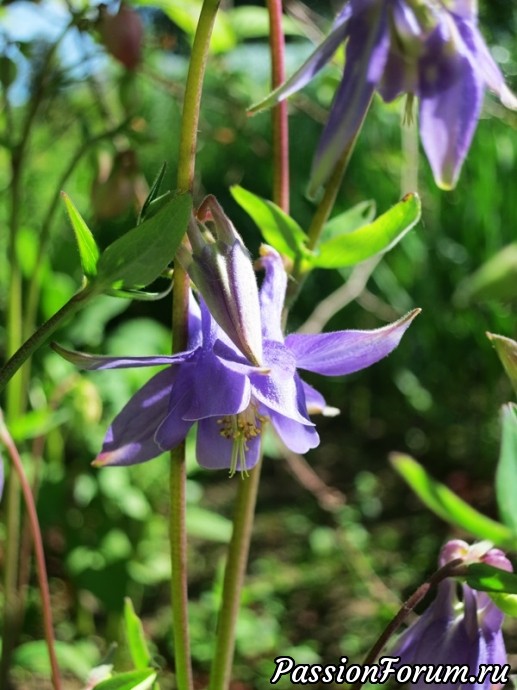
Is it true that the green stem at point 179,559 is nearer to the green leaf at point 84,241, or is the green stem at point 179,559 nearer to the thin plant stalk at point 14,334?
the green leaf at point 84,241

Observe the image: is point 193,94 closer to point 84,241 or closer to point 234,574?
point 84,241

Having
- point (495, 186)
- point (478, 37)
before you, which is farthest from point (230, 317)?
point (495, 186)

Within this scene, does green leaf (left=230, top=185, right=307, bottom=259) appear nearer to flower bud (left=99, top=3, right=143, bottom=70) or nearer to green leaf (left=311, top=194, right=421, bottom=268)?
green leaf (left=311, top=194, right=421, bottom=268)

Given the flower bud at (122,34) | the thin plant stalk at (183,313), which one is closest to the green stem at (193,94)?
the thin plant stalk at (183,313)

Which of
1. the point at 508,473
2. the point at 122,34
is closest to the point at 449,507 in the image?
the point at 508,473

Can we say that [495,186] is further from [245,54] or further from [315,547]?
[315,547]
